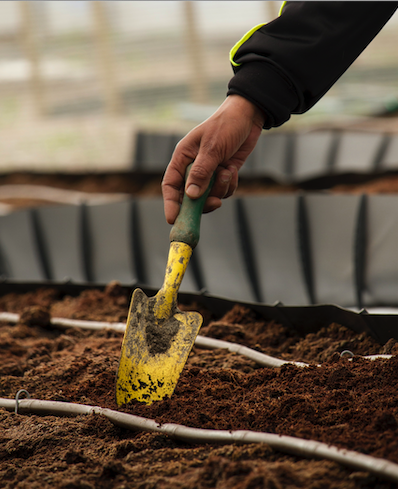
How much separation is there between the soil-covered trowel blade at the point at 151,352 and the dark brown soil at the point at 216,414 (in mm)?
47

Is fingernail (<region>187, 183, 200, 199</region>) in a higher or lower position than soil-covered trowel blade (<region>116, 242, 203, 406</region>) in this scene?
higher

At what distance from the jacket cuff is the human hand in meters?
0.03

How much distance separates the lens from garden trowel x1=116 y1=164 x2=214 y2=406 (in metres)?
1.38

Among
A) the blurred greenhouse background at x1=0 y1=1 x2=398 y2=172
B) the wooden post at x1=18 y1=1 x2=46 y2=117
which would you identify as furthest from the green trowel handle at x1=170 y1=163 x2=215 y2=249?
the wooden post at x1=18 y1=1 x2=46 y2=117

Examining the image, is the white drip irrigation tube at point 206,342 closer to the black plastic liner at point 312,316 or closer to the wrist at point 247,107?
the black plastic liner at point 312,316

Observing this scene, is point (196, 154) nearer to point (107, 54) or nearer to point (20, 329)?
point (20, 329)

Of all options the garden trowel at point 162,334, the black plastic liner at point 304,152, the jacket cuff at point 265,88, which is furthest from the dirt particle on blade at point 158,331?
the black plastic liner at point 304,152

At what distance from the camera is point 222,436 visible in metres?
1.16

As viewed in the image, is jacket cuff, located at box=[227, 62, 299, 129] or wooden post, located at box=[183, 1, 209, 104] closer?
jacket cuff, located at box=[227, 62, 299, 129]

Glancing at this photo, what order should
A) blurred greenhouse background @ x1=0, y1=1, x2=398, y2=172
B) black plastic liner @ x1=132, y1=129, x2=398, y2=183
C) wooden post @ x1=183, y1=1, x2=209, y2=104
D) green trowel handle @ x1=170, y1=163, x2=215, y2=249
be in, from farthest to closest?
wooden post @ x1=183, y1=1, x2=209, y2=104, blurred greenhouse background @ x1=0, y1=1, x2=398, y2=172, black plastic liner @ x1=132, y1=129, x2=398, y2=183, green trowel handle @ x1=170, y1=163, x2=215, y2=249

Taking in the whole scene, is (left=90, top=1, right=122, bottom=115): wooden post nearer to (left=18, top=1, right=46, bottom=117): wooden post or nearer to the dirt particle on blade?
(left=18, top=1, right=46, bottom=117): wooden post

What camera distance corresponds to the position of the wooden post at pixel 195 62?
887 cm

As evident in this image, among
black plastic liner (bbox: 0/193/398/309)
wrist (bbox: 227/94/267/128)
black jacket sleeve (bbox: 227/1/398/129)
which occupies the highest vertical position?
black jacket sleeve (bbox: 227/1/398/129)

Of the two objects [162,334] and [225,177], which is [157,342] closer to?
[162,334]
